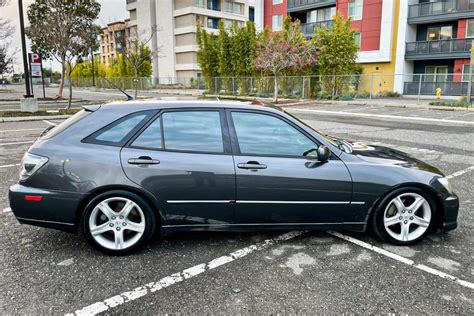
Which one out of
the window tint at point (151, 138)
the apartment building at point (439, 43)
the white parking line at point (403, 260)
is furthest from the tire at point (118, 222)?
the apartment building at point (439, 43)

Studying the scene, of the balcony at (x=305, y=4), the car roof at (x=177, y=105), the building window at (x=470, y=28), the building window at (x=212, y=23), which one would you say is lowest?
the car roof at (x=177, y=105)

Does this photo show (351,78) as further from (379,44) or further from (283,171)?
(283,171)

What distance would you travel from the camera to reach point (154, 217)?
3.57 metres

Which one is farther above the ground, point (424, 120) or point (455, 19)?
point (455, 19)

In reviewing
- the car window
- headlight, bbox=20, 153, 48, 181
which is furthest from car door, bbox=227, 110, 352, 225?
headlight, bbox=20, 153, 48, 181

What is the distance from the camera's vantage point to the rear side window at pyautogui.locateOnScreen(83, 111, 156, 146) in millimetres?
3568

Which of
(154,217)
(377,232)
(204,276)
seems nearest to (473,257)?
(377,232)

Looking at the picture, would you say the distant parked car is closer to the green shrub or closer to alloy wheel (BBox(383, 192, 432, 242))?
alloy wheel (BBox(383, 192, 432, 242))

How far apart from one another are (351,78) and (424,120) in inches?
426

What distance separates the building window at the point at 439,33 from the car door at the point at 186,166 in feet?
105

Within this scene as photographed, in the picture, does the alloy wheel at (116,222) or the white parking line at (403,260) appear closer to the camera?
the white parking line at (403,260)

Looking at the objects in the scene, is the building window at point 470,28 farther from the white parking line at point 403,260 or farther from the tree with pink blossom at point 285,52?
the white parking line at point 403,260

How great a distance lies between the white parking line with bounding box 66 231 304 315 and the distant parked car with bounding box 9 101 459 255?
10.1 inches

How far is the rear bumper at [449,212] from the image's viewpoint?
12.4ft
